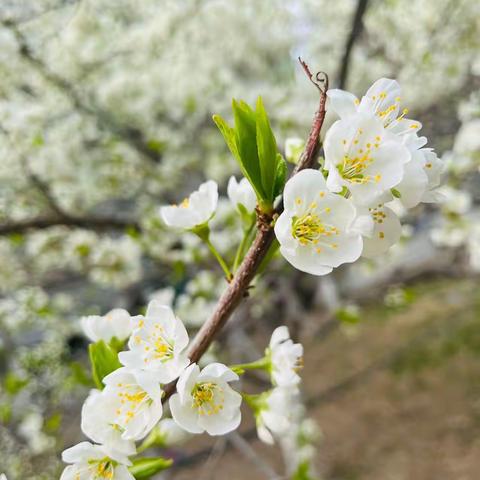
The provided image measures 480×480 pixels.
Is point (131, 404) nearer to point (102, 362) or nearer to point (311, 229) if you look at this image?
point (102, 362)

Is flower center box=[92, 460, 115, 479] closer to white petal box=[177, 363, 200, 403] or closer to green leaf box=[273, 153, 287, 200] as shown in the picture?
white petal box=[177, 363, 200, 403]

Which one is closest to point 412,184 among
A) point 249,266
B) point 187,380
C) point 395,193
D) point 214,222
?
point 395,193

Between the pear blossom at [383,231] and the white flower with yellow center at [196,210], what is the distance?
299mm

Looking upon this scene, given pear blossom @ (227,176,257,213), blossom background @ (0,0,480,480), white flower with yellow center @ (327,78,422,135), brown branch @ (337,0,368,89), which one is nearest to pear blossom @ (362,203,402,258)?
white flower with yellow center @ (327,78,422,135)

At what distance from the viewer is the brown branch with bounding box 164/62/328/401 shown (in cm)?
64

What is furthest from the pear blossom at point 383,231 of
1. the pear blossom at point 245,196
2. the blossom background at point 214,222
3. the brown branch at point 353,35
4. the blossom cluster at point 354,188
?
the brown branch at point 353,35

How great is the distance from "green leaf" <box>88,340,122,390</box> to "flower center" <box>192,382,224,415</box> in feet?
0.46

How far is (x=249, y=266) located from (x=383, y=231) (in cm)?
20

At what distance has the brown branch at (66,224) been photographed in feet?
7.00

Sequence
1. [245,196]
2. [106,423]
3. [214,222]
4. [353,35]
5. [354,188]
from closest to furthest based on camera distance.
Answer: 1. [354,188]
2. [106,423]
3. [245,196]
4. [353,35]
5. [214,222]

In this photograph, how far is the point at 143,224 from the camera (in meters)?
2.82

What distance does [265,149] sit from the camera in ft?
2.16

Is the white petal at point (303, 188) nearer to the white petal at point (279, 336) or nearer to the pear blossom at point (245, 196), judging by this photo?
the pear blossom at point (245, 196)

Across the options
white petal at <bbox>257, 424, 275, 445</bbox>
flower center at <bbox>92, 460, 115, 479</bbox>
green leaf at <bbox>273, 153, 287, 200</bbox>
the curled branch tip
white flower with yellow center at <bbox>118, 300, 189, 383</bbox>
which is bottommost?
white petal at <bbox>257, 424, 275, 445</bbox>
